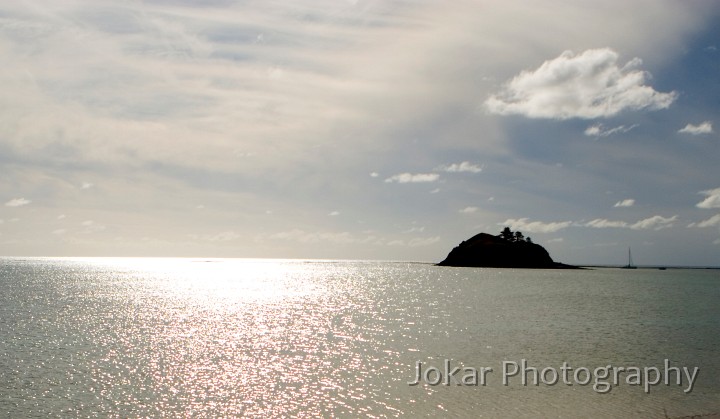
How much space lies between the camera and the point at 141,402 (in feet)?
105

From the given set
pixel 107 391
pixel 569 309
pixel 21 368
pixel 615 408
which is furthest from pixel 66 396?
pixel 569 309

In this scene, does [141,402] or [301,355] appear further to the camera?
[301,355]

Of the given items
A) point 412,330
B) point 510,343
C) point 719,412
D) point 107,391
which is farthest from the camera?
point 412,330

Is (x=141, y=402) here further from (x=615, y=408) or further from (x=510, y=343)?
(x=510, y=343)

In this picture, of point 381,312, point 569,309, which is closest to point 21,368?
point 381,312

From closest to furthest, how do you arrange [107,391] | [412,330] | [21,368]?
[107,391]
[21,368]
[412,330]

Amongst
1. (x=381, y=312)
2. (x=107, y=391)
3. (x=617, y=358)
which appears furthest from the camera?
(x=381, y=312)

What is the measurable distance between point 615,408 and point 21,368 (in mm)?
43393

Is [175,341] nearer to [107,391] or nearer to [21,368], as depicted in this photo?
[21,368]

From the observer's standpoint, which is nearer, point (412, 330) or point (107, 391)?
point (107, 391)

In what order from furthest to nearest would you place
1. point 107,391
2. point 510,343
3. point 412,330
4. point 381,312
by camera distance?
point 381,312
point 412,330
point 510,343
point 107,391

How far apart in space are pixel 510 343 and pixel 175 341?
118ft

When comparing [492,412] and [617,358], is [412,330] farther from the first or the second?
[492,412]

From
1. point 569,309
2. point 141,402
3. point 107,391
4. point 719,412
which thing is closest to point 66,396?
point 107,391
